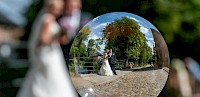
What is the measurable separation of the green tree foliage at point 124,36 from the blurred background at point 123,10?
43.6 inches

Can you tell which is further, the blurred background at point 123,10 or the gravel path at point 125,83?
the blurred background at point 123,10

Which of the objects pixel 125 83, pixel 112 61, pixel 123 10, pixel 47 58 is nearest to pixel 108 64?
pixel 112 61

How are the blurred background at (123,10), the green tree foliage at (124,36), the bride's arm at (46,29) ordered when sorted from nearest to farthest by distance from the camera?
the bride's arm at (46,29) < the green tree foliage at (124,36) < the blurred background at (123,10)

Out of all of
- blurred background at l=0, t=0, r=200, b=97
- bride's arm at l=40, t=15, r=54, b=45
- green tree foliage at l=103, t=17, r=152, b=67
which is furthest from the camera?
blurred background at l=0, t=0, r=200, b=97

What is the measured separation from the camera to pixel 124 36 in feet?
11.9

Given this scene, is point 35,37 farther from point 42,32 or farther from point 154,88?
point 154,88

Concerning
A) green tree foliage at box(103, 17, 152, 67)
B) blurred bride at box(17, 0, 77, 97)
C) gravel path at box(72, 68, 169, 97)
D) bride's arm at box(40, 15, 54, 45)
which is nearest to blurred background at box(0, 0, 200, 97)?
gravel path at box(72, 68, 169, 97)

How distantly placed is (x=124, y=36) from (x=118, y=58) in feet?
0.49

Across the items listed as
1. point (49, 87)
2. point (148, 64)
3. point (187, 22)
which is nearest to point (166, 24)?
point (187, 22)

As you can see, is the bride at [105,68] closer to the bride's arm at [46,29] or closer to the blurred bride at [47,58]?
the blurred bride at [47,58]

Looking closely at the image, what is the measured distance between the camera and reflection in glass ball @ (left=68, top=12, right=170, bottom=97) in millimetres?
3609

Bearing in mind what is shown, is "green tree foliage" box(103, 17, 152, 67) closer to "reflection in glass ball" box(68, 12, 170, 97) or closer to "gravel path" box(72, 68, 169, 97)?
"reflection in glass ball" box(68, 12, 170, 97)

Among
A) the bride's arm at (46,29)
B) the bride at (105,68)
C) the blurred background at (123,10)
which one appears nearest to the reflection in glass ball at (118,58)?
the bride at (105,68)

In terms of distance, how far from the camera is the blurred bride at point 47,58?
2.44m
